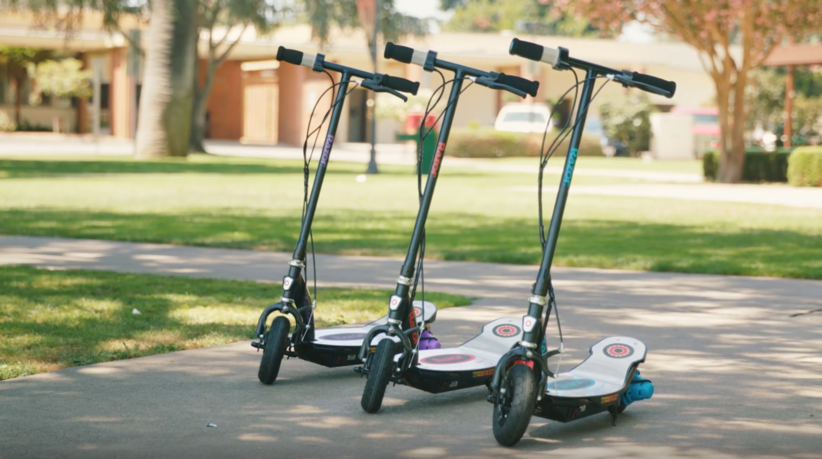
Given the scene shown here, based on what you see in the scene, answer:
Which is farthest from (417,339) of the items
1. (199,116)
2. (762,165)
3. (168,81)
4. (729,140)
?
(199,116)

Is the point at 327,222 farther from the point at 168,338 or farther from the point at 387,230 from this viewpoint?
the point at 168,338

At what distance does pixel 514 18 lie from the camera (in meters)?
105

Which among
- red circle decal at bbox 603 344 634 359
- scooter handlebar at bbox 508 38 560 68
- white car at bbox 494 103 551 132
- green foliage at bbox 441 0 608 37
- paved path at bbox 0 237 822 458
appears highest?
green foliage at bbox 441 0 608 37

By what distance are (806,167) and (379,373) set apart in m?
21.8

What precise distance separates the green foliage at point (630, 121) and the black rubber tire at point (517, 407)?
1610 inches

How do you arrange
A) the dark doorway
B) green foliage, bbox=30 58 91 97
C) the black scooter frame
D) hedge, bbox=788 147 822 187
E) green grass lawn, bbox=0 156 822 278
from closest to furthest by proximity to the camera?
the black scooter frame < green grass lawn, bbox=0 156 822 278 < hedge, bbox=788 147 822 187 < green foliage, bbox=30 58 91 97 < the dark doorway

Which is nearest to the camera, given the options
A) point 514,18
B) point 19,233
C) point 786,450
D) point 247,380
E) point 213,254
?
point 786,450

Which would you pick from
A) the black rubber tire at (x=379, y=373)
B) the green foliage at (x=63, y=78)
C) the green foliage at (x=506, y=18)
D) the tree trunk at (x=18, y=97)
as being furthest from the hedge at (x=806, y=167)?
the green foliage at (x=506, y=18)

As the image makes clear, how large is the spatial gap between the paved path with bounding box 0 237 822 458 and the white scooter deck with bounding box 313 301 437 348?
19 cm

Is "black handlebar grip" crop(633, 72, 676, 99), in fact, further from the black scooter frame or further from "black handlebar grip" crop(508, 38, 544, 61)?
the black scooter frame

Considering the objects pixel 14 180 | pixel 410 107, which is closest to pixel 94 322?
pixel 14 180

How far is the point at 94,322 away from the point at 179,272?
269 cm

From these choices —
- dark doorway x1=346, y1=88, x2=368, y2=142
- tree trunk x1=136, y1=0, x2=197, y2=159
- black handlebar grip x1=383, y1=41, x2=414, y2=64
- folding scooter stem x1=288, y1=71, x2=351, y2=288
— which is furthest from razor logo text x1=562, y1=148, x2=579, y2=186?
dark doorway x1=346, y1=88, x2=368, y2=142

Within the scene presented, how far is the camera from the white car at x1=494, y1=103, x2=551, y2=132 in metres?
45.4
